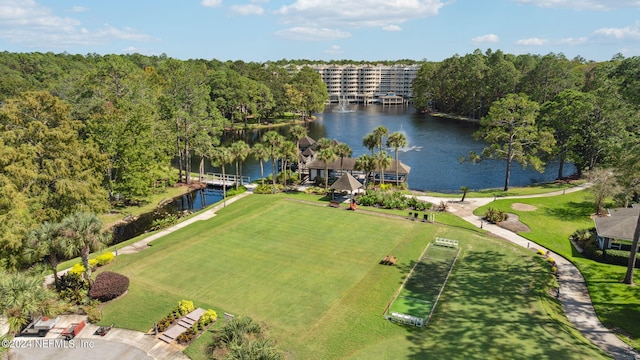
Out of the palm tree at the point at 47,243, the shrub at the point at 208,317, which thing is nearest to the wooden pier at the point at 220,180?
the palm tree at the point at 47,243

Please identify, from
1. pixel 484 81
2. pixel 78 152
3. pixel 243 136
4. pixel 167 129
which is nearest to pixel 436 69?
pixel 484 81

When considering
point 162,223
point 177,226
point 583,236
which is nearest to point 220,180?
point 162,223

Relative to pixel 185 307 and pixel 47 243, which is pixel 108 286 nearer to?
pixel 47 243

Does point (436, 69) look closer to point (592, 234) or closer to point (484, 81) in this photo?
point (484, 81)

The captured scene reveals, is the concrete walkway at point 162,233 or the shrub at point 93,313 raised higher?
the concrete walkway at point 162,233

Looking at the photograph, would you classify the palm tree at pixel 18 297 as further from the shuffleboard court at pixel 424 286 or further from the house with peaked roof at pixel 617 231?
the house with peaked roof at pixel 617 231

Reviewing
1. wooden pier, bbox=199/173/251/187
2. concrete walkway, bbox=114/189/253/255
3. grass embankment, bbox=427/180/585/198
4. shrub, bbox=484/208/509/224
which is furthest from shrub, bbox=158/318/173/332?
grass embankment, bbox=427/180/585/198

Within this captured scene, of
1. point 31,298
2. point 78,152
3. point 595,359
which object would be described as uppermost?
point 78,152
